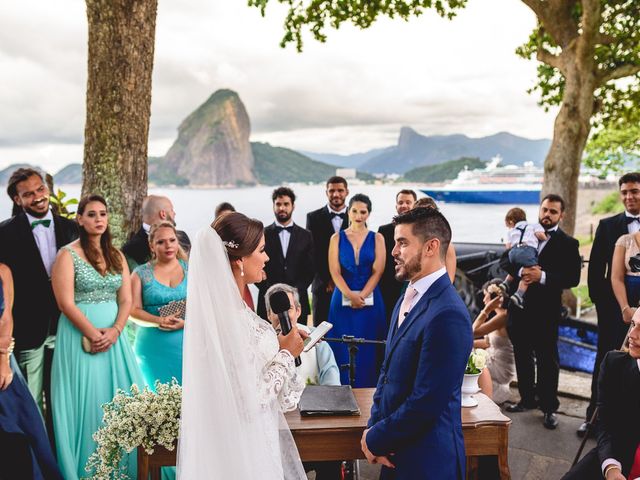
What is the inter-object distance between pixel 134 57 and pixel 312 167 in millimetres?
16618

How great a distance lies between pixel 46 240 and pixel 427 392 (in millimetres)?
2841

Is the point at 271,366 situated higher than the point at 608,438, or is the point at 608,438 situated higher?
the point at 271,366

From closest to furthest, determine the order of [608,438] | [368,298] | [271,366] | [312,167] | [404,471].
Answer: [404,471] < [271,366] < [608,438] < [368,298] < [312,167]

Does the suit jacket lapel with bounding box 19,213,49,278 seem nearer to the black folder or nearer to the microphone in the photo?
the microphone

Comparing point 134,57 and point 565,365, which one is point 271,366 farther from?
point 565,365

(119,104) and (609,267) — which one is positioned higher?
(119,104)

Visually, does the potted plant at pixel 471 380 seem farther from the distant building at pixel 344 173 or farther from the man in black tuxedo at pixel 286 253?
the distant building at pixel 344 173

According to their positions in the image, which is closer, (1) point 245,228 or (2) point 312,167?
(1) point 245,228

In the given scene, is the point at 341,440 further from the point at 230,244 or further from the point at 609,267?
the point at 609,267

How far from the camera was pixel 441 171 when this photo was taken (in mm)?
25141

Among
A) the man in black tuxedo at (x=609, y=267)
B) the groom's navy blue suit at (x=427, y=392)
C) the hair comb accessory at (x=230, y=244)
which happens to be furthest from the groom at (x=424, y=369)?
the man in black tuxedo at (x=609, y=267)

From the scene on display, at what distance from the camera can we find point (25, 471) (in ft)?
8.92

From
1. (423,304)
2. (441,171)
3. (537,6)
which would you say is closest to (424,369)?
(423,304)

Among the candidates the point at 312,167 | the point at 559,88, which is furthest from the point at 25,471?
the point at 312,167
